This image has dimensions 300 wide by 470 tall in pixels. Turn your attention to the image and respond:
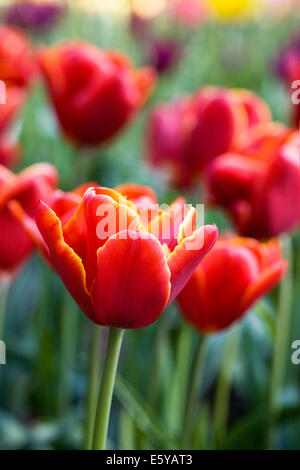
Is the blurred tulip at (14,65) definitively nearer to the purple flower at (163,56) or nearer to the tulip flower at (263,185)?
the tulip flower at (263,185)

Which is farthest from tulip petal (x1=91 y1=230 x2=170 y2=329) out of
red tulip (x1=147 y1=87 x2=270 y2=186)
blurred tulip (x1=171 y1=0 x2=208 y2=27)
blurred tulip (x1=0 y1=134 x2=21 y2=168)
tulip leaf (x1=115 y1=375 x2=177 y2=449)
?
blurred tulip (x1=171 y1=0 x2=208 y2=27)

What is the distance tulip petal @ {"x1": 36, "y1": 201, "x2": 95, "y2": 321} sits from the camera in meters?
0.34

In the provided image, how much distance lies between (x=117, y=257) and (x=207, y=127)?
14.7 inches

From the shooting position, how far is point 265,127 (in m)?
0.64

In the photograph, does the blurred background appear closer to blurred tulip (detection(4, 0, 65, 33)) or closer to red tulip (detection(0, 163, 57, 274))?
red tulip (detection(0, 163, 57, 274))

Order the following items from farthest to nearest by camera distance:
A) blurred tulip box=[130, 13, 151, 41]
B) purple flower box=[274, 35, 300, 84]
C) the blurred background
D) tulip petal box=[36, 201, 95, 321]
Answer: blurred tulip box=[130, 13, 151, 41] → purple flower box=[274, 35, 300, 84] → the blurred background → tulip petal box=[36, 201, 95, 321]

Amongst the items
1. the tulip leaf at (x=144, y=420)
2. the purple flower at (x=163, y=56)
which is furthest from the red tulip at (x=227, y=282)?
the purple flower at (x=163, y=56)

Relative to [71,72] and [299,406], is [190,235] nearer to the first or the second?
[299,406]

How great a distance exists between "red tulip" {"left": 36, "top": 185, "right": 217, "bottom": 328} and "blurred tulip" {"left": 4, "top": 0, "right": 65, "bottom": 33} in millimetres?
1578

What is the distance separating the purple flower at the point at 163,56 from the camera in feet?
5.83

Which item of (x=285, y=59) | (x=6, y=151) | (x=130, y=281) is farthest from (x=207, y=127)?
(x=285, y=59)

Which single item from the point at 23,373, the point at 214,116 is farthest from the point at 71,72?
the point at 23,373

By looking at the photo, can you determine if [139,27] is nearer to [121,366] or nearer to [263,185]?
[121,366]

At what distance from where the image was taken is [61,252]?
348mm
